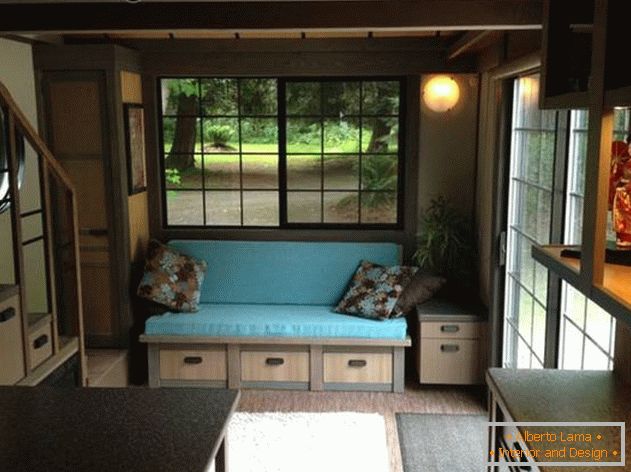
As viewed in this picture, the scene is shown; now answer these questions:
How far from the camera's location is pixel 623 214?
1.75m

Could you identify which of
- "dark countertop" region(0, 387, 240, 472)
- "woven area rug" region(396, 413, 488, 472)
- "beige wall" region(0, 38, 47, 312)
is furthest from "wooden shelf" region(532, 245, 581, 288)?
"beige wall" region(0, 38, 47, 312)

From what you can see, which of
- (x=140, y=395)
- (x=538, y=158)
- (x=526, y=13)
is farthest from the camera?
(x=538, y=158)

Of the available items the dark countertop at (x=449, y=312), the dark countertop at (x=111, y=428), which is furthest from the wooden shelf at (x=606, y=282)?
the dark countertop at (x=449, y=312)

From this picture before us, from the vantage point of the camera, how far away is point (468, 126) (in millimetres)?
5152

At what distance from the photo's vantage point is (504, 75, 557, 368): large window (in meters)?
3.47

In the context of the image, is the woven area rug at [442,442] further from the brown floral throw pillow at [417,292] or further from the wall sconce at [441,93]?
the wall sconce at [441,93]

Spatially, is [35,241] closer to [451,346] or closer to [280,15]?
[280,15]

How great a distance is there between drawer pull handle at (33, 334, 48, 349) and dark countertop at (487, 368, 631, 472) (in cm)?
213

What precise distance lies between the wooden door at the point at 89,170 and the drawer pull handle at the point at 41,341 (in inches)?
53.4

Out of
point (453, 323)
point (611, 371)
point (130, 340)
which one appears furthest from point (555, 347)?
point (130, 340)

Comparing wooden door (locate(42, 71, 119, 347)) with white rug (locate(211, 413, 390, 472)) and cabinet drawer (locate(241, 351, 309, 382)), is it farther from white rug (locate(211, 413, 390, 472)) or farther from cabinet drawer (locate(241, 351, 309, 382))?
white rug (locate(211, 413, 390, 472))

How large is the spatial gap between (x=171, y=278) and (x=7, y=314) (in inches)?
75.8

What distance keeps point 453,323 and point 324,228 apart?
131 cm

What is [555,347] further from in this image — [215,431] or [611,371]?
[215,431]
